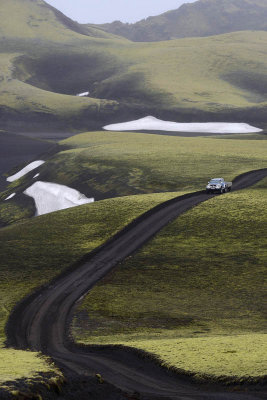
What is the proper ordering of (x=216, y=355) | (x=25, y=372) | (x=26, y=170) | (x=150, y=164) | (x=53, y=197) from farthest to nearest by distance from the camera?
(x=26, y=170) < (x=150, y=164) < (x=53, y=197) < (x=216, y=355) < (x=25, y=372)

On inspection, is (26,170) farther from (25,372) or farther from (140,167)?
(25,372)

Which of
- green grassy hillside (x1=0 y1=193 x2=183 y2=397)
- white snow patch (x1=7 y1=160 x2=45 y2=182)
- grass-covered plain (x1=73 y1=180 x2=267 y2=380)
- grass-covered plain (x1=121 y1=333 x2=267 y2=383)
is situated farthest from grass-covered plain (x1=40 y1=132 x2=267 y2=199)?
grass-covered plain (x1=121 y1=333 x2=267 y2=383)

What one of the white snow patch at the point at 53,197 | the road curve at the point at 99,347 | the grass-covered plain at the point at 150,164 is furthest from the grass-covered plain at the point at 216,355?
the white snow patch at the point at 53,197

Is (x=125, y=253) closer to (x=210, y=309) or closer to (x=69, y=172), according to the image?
(x=210, y=309)

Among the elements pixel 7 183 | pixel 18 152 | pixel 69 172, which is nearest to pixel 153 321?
pixel 69 172

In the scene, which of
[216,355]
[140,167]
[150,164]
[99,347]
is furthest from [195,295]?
[150,164]

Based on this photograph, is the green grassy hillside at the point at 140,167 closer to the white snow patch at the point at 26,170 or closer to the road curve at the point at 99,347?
the white snow patch at the point at 26,170
